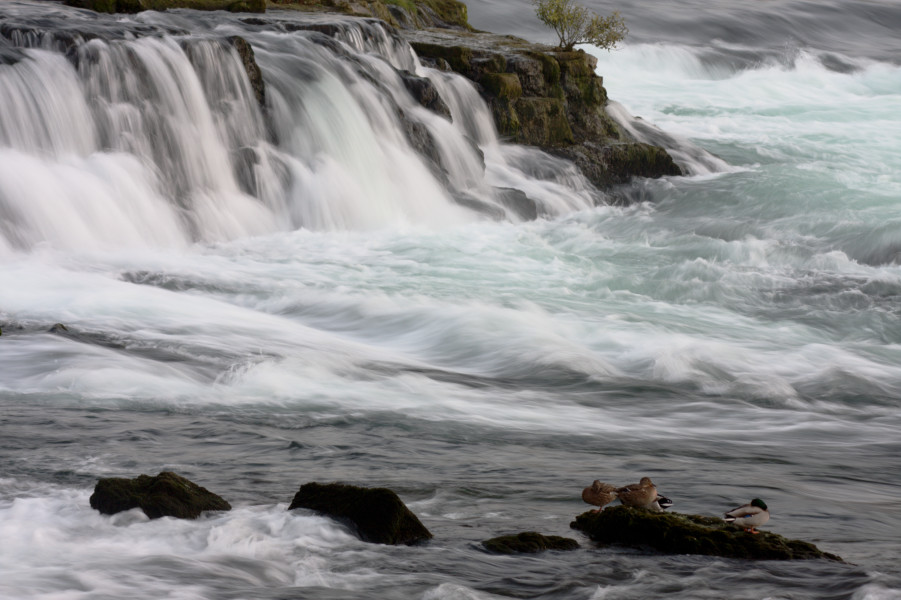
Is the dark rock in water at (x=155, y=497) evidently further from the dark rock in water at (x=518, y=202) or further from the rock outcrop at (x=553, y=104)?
the rock outcrop at (x=553, y=104)

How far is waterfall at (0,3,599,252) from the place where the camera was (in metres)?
13.4

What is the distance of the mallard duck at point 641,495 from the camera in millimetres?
5453

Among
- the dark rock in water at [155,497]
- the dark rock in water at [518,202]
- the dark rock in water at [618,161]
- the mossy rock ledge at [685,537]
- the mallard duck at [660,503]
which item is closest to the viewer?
the mossy rock ledge at [685,537]

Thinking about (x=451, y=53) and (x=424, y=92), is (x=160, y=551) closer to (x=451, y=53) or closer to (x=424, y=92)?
(x=424, y=92)

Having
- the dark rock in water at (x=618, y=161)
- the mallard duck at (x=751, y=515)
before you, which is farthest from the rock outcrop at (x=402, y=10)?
the mallard duck at (x=751, y=515)

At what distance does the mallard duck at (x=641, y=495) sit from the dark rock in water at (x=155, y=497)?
191 centimetres

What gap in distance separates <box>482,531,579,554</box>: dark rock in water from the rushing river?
81 millimetres

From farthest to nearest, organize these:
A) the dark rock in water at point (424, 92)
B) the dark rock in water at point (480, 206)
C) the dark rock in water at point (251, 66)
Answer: the dark rock in water at point (424, 92)
the dark rock in water at point (480, 206)
the dark rock in water at point (251, 66)

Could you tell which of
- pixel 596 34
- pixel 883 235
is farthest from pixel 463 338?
pixel 596 34

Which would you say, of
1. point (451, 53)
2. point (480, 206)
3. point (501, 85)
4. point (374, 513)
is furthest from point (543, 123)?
point (374, 513)

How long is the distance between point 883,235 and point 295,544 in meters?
12.8

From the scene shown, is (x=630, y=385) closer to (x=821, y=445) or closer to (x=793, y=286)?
(x=821, y=445)

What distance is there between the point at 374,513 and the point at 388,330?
229 inches

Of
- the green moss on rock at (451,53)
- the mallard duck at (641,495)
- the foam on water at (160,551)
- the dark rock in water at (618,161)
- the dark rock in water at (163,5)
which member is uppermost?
the dark rock in water at (163,5)
